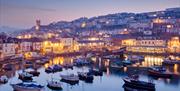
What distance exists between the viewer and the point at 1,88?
37.0 ft

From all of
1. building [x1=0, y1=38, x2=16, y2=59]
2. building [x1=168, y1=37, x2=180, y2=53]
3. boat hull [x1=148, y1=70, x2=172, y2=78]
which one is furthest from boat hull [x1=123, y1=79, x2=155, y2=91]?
building [x1=168, y1=37, x2=180, y2=53]

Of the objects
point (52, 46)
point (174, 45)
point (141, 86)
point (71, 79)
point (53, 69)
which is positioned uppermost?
point (52, 46)

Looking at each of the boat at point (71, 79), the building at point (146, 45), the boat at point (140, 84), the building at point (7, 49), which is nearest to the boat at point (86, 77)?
the boat at point (71, 79)

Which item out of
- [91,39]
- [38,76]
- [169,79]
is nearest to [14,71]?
[38,76]

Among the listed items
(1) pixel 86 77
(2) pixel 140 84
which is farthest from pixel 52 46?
(2) pixel 140 84

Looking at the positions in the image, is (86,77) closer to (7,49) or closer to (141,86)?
(141,86)

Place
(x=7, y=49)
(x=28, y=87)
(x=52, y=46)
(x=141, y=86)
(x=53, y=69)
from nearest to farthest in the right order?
(x=28, y=87)
(x=141, y=86)
(x=53, y=69)
(x=7, y=49)
(x=52, y=46)

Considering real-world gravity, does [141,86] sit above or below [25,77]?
below

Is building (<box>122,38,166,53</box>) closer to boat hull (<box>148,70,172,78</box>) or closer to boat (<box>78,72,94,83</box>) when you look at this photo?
boat hull (<box>148,70,172,78</box>)

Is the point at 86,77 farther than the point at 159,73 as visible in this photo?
No

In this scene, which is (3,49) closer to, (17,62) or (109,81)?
(17,62)

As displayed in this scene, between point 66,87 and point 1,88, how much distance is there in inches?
82.1

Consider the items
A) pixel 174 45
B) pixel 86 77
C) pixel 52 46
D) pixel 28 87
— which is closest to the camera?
pixel 28 87

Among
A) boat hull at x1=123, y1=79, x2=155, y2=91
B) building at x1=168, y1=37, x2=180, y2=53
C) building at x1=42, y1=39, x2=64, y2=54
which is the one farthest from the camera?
building at x1=168, y1=37, x2=180, y2=53
